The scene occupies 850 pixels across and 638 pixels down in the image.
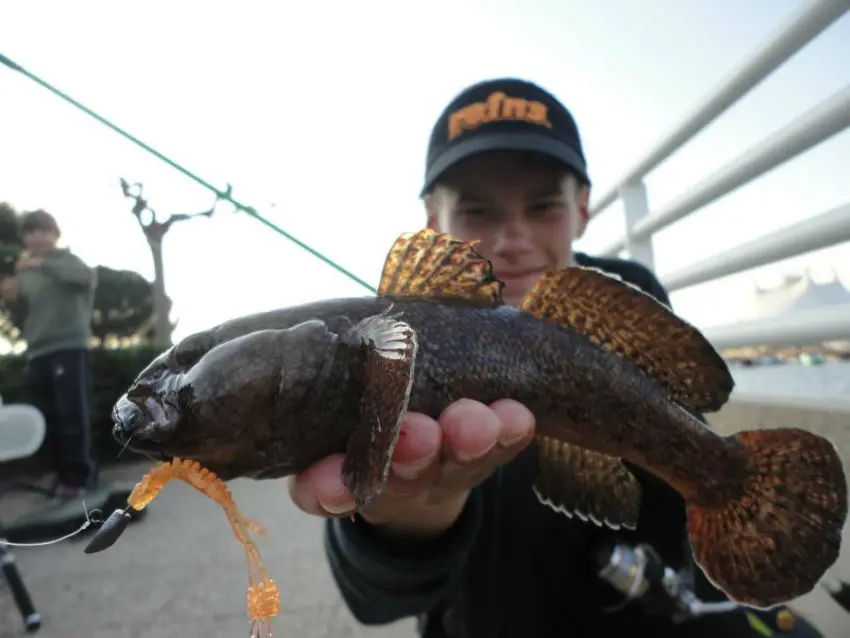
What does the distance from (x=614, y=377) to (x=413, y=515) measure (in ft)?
2.03

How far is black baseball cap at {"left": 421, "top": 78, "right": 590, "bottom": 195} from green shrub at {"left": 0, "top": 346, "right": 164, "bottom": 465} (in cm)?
509

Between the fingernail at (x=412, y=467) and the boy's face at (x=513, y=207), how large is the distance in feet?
4.27

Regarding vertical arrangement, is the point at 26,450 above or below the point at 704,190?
below

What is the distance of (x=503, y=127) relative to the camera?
7.67 ft

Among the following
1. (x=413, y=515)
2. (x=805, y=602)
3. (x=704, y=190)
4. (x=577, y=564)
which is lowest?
(x=805, y=602)

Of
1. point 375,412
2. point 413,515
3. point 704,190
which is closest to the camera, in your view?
point 375,412

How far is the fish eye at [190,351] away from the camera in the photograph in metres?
1.17

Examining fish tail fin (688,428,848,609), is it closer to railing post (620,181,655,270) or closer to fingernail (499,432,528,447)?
fingernail (499,432,528,447)

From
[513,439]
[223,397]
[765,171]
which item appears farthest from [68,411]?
[765,171]

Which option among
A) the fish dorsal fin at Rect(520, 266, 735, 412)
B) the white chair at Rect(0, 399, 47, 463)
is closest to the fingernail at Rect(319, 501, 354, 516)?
Answer: the fish dorsal fin at Rect(520, 266, 735, 412)

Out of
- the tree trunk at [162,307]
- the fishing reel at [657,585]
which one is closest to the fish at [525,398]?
the fishing reel at [657,585]

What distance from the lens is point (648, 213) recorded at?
14.1 feet

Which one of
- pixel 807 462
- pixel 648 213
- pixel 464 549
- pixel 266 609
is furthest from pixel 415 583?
pixel 648 213

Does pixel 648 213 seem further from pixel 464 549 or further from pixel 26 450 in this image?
pixel 26 450
